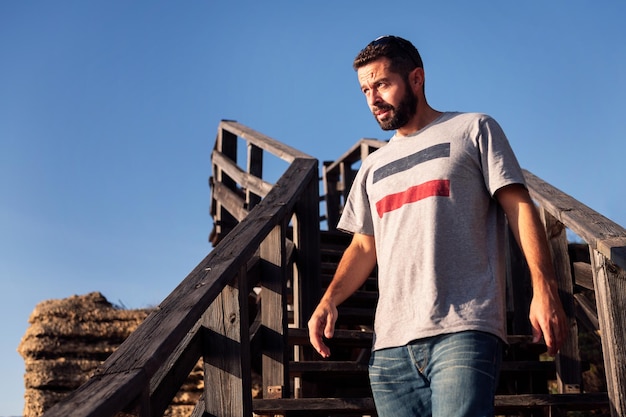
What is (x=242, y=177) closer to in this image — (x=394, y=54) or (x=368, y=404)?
(x=368, y=404)

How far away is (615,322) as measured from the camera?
133 inches

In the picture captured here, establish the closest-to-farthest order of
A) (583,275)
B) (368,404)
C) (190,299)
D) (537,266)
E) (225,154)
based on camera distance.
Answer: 1. (537,266)
2. (190,299)
3. (368,404)
4. (583,275)
5. (225,154)

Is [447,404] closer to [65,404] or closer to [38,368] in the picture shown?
[65,404]

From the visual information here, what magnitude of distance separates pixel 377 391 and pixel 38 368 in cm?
551

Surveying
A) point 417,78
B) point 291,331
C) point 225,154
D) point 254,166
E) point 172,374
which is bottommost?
point 172,374

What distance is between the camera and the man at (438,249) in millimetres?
2180

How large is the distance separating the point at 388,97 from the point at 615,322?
4.96 ft

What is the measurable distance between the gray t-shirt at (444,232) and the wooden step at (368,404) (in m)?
1.39

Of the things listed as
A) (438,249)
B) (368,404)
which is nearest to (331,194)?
(368,404)

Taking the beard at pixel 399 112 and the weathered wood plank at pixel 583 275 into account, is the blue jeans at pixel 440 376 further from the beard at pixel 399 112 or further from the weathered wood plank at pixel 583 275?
the weathered wood plank at pixel 583 275

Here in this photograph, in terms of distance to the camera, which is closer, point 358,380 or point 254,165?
point 358,380

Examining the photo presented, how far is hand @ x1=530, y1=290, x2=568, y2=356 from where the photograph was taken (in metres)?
2.11

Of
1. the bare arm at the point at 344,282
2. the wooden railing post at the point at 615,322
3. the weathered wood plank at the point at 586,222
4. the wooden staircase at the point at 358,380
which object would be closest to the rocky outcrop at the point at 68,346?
the wooden staircase at the point at 358,380

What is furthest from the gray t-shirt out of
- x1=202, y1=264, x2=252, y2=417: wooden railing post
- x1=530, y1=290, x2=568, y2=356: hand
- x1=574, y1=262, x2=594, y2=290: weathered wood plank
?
x1=574, y1=262, x2=594, y2=290: weathered wood plank
